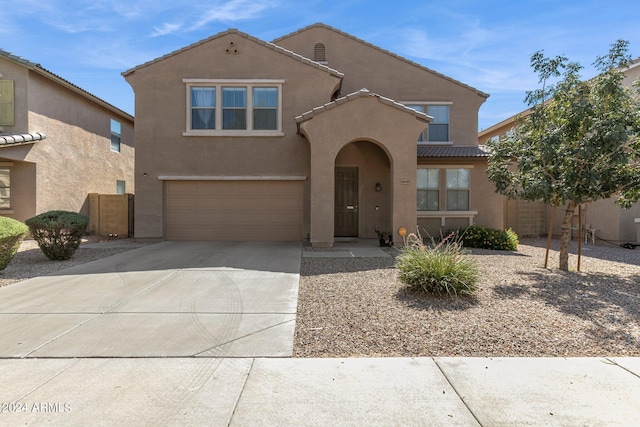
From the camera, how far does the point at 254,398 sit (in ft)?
11.7

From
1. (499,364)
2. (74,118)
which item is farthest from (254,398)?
(74,118)

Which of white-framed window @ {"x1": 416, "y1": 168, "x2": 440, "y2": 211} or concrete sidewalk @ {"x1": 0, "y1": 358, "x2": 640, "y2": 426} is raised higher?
white-framed window @ {"x1": 416, "y1": 168, "x2": 440, "y2": 211}

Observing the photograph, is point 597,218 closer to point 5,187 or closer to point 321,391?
point 321,391

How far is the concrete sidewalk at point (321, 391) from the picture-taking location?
326 cm

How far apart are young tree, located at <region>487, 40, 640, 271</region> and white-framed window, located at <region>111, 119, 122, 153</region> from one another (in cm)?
1952

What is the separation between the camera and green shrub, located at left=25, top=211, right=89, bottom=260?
10156 millimetres

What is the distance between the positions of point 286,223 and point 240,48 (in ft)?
21.6

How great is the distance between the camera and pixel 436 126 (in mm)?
15984

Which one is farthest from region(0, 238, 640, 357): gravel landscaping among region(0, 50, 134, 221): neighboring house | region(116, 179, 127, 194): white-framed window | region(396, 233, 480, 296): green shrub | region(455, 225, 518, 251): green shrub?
region(116, 179, 127, 194): white-framed window

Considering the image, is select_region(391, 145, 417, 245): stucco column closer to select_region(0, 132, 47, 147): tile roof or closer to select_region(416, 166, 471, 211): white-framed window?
select_region(416, 166, 471, 211): white-framed window

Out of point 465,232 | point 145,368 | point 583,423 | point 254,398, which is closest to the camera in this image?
point 583,423

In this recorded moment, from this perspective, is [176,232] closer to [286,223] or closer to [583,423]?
[286,223]


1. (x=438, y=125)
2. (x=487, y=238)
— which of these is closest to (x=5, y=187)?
(x=438, y=125)

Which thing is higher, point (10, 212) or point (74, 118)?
point (74, 118)
